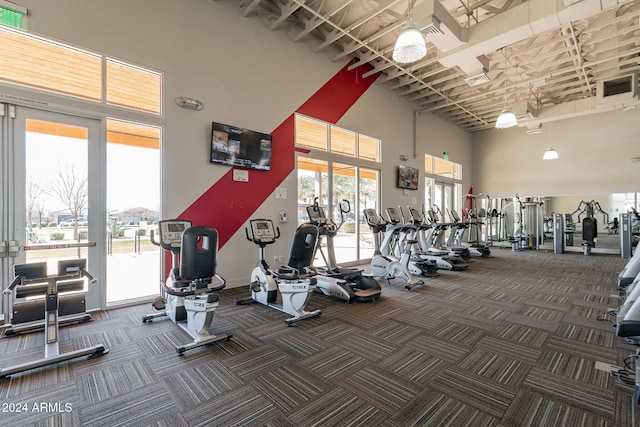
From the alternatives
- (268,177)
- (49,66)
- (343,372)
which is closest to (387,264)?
(268,177)

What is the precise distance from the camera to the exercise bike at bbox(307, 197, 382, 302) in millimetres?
4336

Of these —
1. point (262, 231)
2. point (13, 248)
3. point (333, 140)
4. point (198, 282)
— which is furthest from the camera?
point (333, 140)

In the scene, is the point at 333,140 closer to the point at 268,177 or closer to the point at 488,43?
the point at 268,177

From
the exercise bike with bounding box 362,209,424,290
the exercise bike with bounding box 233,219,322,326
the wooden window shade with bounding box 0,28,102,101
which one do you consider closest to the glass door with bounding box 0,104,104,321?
the wooden window shade with bounding box 0,28,102,101

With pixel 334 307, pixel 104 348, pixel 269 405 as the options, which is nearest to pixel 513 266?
pixel 334 307

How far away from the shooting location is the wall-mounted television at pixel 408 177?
856 cm

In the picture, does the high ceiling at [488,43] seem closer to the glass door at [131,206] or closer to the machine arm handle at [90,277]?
the glass door at [131,206]

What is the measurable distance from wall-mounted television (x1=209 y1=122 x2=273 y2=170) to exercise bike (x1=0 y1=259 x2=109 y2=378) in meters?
2.52

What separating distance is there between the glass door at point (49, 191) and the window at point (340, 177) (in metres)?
3.45

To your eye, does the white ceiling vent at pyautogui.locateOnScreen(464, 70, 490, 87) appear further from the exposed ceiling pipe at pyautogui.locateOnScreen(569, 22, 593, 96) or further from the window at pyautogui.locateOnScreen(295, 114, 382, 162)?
the window at pyautogui.locateOnScreen(295, 114, 382, 162)

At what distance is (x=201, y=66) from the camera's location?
4.74 m

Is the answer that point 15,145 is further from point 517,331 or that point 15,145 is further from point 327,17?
point 517,331

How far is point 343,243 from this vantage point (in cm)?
762

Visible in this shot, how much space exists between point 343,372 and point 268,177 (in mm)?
3902
